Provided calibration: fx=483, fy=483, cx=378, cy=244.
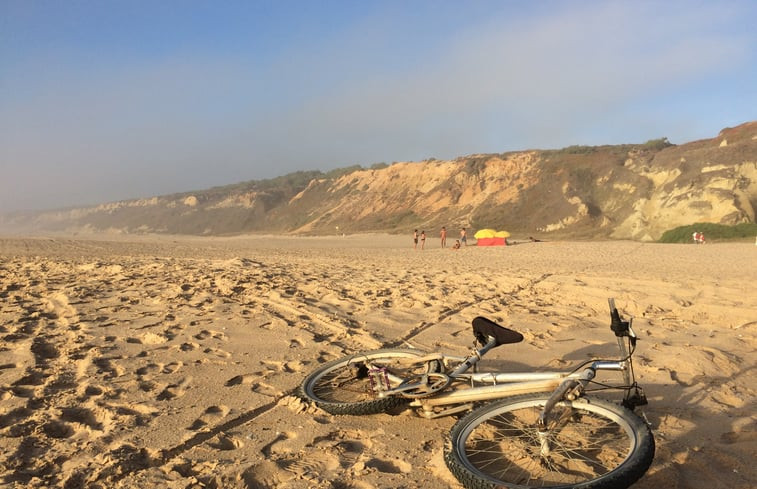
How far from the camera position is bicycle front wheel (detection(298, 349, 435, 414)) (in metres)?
3.57

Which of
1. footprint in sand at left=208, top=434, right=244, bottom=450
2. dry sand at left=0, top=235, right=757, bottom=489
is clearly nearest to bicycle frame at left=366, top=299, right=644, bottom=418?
dry sand at left=0, top=235, right=757, bottom=489

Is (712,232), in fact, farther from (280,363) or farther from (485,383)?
(485,383)

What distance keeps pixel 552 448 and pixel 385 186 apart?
50.4 meters

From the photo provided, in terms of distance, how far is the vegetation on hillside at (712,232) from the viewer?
24.4 meters

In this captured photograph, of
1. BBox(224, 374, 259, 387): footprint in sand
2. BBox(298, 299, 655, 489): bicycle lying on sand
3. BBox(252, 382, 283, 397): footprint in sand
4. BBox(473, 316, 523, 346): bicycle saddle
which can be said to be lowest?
BBox(252, 382, 283, 397): footprint in sand

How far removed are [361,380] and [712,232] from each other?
91.0ft

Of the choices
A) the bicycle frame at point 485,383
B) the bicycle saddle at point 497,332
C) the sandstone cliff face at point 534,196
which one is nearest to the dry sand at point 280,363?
the bicycle frame at point 485,383

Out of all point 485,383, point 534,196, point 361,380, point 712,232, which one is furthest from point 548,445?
point 534,196

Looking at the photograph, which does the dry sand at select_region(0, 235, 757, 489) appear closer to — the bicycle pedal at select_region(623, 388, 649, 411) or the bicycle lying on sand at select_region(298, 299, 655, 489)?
the bicycle lying on sand at select_region(298, 299, 655, 489)

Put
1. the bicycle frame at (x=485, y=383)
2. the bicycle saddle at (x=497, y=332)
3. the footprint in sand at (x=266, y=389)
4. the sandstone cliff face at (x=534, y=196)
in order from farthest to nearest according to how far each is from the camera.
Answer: the sandstone cliff face at (x=534, y=196) < the footprint in sand at (x=266, y=389) < the bicycle saddle at (x=497, y=332) < the bicycle frame at (x=485, y=383)

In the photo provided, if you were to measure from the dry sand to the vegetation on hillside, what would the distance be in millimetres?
18572

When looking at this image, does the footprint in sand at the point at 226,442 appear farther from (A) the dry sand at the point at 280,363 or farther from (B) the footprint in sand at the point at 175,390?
(B) the footprint in sand at the point at 175,390

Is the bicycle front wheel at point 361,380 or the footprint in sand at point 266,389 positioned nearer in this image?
the bicycle front wheel at point 361,380

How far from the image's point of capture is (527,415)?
3104 mm
